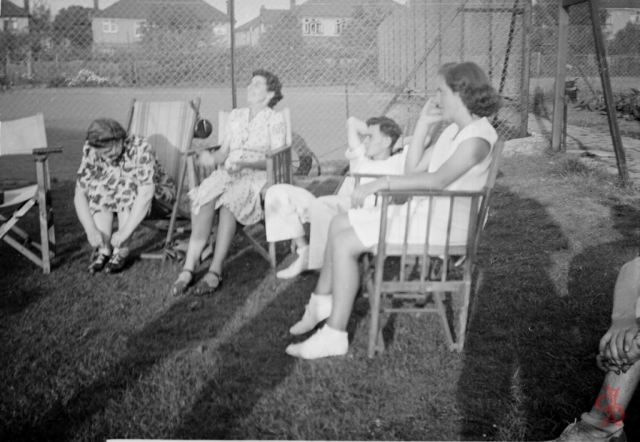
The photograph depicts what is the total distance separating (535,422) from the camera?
223 cm

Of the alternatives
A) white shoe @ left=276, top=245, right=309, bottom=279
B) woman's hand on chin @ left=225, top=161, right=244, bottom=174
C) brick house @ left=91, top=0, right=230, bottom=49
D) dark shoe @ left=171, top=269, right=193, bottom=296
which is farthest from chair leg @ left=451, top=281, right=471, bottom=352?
brick house @ left=91, top=0, right=230, bottom=49

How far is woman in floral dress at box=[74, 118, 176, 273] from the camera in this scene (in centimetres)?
391

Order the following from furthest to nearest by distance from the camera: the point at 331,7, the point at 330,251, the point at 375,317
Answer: the point at 331,7 < the point at 330,251 < the point at 375,317

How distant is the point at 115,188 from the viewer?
4000 millimetres

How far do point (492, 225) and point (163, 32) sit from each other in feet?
19.5

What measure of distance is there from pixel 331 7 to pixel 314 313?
19.8ft

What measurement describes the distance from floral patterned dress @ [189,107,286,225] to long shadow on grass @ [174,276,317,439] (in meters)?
0.69

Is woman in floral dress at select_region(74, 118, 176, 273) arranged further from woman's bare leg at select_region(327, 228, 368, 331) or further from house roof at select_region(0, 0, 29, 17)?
house roof at select_region(0, 0, 29, 17)

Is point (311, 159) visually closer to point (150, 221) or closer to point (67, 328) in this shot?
point (150, 221)

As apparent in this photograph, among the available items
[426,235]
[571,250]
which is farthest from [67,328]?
[571,250]

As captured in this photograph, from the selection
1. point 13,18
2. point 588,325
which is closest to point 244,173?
point 588,325

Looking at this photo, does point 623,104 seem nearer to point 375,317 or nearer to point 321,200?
point 321,200

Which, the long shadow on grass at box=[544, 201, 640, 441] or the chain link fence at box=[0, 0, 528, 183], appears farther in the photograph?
the chain link fence at box=[0, 0, 528, 183]

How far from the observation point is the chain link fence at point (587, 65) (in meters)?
12.6
